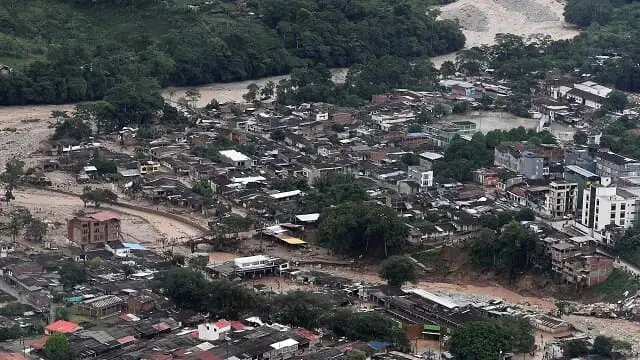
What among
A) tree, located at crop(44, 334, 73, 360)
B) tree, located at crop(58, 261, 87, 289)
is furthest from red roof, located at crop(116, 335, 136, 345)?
tree, located at crop(58, 261, 87, 289)

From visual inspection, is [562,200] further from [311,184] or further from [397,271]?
[311,184]

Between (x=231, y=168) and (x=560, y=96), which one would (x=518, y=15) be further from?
(x=231, y=168)

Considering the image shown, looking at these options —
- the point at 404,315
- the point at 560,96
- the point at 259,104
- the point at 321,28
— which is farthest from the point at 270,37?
the point at 404,315

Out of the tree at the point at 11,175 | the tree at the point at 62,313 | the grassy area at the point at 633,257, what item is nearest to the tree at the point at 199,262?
the tree at the point at 62,313

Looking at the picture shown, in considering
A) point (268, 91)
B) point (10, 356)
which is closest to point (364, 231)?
point (10, 356)

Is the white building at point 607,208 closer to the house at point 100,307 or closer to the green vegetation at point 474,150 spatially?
the green vegetation at point 474,150
